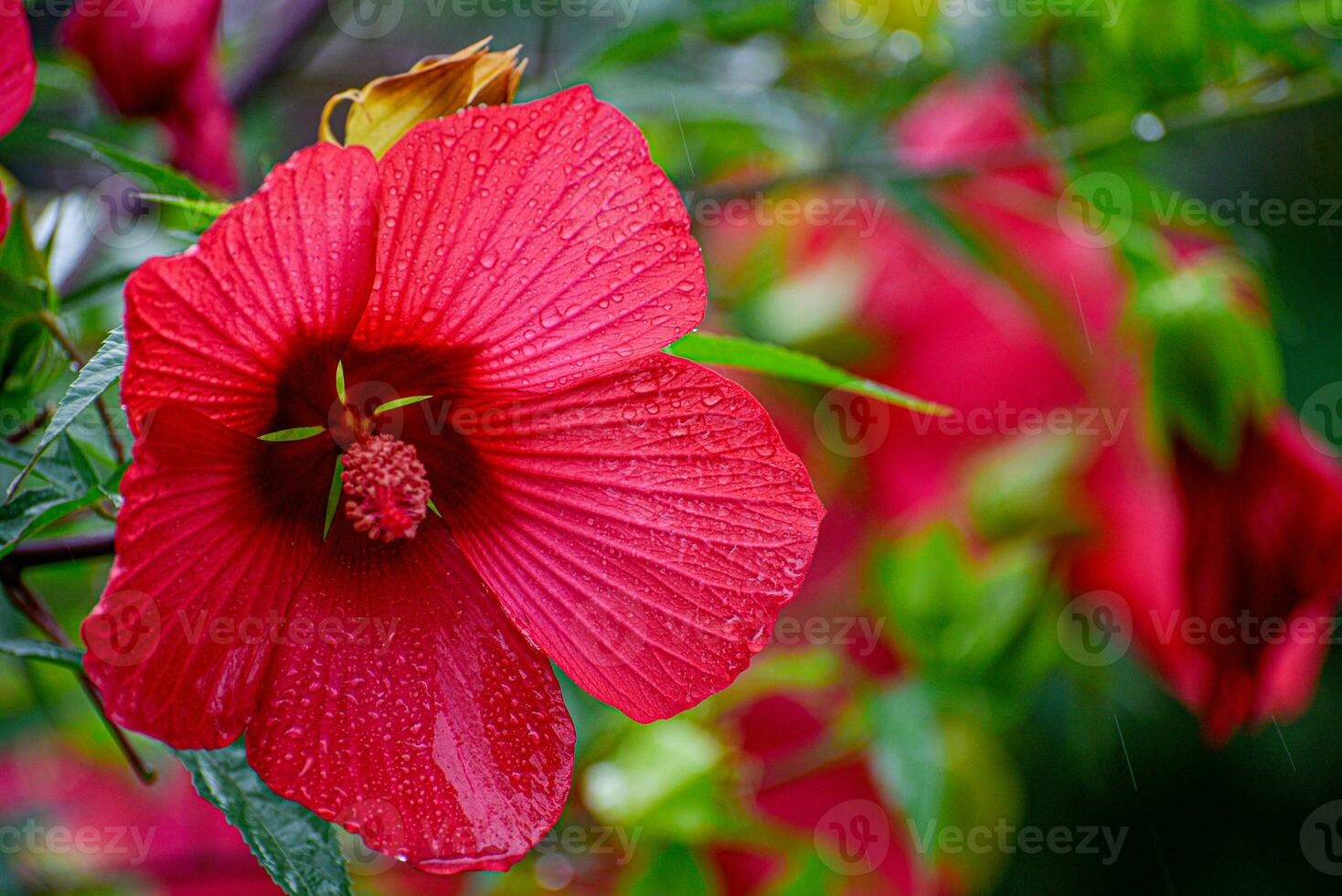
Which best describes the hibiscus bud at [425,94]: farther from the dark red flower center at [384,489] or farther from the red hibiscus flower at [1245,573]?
the red hibiscus flower at [1245,573]

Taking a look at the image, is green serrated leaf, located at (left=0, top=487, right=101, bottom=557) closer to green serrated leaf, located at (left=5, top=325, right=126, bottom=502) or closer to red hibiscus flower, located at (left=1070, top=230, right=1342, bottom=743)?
green serrated leaf, located at (left=5, top=325, right=126, bottom=502)

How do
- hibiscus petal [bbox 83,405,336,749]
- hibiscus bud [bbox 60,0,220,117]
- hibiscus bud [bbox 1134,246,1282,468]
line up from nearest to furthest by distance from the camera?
→ hibiscus petal [bbox 83,405,336,749], hibiscus bud [bbox 60,0,220,117], hibiscus bud [bbox 1134,246,1282,468]

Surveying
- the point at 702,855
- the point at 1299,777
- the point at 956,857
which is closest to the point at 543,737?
the point at 702,855

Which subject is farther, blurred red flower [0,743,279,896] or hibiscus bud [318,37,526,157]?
blurred red flower [0,743,279,896]

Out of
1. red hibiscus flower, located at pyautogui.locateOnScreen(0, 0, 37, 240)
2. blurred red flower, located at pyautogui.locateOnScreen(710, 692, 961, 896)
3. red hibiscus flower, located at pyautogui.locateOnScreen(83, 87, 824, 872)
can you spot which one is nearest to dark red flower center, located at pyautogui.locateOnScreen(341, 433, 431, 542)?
red hibiscus flower, located at pyautogui.locateOnScreen(83, 87, 824, 872)

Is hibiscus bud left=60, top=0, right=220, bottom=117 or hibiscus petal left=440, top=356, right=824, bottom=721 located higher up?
hibiscus bud left=60, top=0, right=220, bottom=117

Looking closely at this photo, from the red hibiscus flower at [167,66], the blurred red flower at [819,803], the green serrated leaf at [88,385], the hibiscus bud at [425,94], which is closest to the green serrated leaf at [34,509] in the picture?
the green serrated leaf at [88,385]
